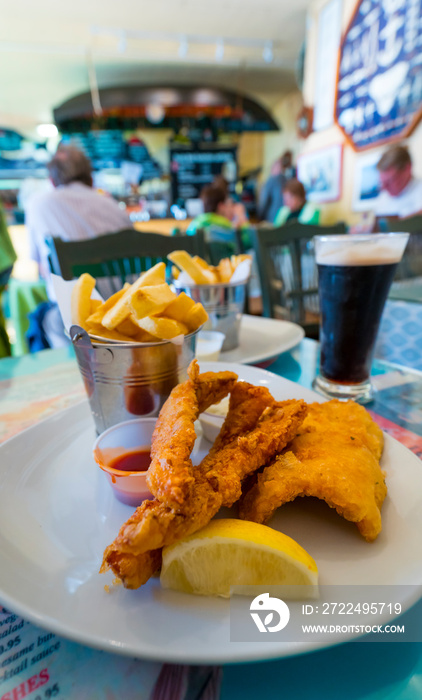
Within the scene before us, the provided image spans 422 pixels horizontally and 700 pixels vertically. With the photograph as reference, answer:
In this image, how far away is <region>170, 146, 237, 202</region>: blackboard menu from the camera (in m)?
9.91

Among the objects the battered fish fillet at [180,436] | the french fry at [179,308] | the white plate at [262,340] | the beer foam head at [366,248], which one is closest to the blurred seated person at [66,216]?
the white plate at [262,340]

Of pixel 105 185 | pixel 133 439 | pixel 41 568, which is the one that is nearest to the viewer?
pixel 41 568

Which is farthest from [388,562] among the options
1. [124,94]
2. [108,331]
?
[124,94]

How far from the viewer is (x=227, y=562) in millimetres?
497

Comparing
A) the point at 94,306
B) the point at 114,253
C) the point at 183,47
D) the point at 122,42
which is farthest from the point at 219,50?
the point at 94,306

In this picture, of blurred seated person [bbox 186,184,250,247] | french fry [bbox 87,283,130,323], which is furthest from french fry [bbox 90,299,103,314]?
blurred seated person [bbox 186,184,250,247]

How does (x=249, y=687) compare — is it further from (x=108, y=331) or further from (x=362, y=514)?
(x=108, y=331)

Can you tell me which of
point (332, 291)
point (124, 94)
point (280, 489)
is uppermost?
point (124, 94)

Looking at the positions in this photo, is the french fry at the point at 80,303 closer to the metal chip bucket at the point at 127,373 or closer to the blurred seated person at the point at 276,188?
the metal chip bucket at the point at 127,373

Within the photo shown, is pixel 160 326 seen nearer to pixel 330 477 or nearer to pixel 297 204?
pixel 330 477

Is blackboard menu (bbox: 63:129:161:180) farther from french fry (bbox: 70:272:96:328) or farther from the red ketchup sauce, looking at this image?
the red ketchup sauce

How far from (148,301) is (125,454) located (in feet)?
1.07

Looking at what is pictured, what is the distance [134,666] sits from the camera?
1.52 ft

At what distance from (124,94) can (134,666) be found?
10.1 metres
